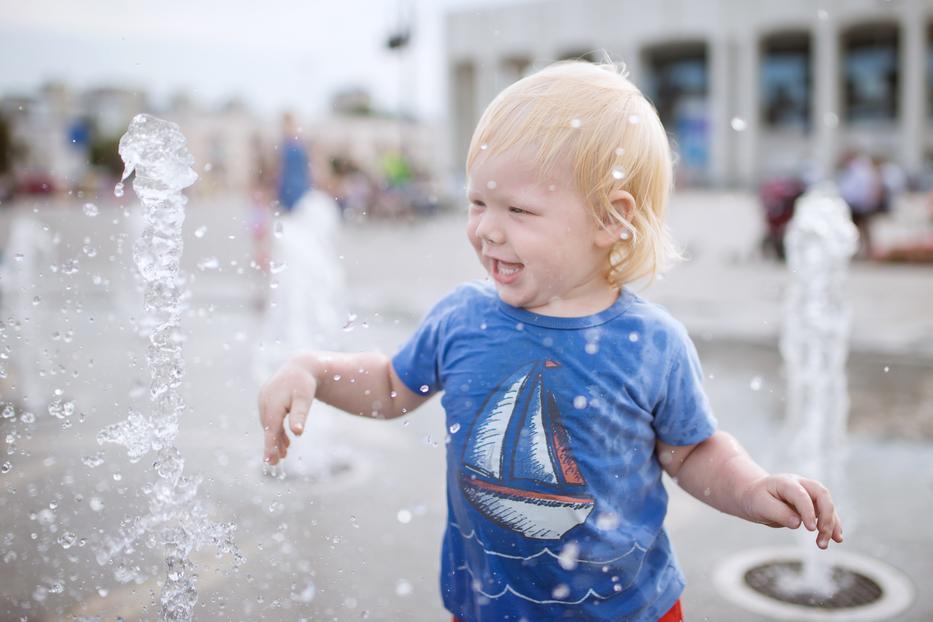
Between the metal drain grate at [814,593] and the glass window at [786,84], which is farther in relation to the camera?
the glass window at [786,84]

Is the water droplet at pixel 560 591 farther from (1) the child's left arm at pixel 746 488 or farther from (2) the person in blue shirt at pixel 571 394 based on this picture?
(1) the child's left arm at pixel 746 488

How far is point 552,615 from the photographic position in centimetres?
148

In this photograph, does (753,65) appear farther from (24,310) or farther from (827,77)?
(24,310)

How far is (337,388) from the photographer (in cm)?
169

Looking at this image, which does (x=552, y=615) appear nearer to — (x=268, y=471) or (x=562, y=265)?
(x=562, y=265)

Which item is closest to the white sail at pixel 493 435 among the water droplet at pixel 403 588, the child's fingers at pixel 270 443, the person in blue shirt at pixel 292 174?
the child's fingers at pixel 270 443

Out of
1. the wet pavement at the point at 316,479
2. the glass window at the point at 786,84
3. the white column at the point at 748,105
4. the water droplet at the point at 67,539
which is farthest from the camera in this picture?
the glass window at the point at 786,84

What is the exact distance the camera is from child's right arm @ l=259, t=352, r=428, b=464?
1578 mm

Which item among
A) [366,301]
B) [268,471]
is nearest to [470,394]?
[268,471]

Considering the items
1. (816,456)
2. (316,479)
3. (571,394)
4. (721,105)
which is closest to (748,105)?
(721,105)

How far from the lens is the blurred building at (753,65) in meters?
39.7

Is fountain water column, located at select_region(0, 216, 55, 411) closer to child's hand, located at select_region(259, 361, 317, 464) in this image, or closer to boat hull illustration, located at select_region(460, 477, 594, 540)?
child's hand, located at select_region(259, 361, 317, 464)

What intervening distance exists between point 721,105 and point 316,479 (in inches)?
1697

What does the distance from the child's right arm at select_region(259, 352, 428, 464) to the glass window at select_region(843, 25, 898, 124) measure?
150 ft
